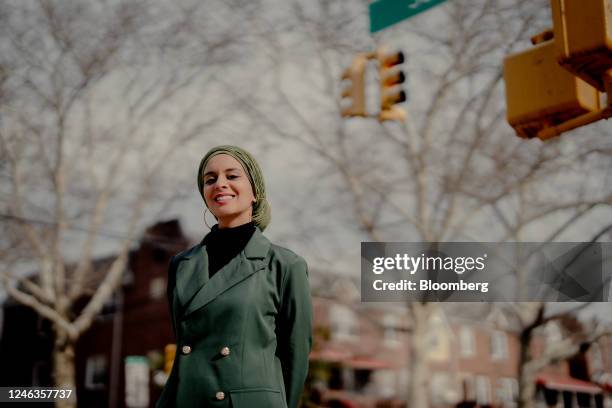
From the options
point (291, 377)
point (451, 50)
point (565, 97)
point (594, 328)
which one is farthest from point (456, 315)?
point (291, 377)

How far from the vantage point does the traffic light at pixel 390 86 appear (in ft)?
32.6

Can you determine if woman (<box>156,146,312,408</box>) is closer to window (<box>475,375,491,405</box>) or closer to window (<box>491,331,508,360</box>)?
window (<box>475,375,491,405</box>)

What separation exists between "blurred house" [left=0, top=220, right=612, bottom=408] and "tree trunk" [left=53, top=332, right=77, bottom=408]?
40.8 feet

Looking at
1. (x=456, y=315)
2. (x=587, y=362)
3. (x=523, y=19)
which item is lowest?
(x=587, y=362)

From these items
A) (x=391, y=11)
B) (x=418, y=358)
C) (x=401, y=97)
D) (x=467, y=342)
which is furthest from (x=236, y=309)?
(x=467, y=342)

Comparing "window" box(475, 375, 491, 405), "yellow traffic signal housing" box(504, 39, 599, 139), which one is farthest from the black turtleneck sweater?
"window" box(475, 375, 491, 405)

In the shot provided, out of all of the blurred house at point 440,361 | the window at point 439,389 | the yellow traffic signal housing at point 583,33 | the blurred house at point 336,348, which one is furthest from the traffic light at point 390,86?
the window at point 439,389

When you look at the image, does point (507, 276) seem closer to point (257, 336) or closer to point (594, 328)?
point (594, 328)

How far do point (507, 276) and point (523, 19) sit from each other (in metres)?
5.87

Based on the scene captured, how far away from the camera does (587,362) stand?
42.8 m

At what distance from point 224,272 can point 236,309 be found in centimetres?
15

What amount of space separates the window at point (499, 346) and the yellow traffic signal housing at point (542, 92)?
121 ft

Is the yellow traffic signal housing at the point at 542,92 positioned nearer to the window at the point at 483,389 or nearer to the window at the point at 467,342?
the window at the point at 467,342

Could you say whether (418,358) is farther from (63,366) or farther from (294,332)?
(294,332)
